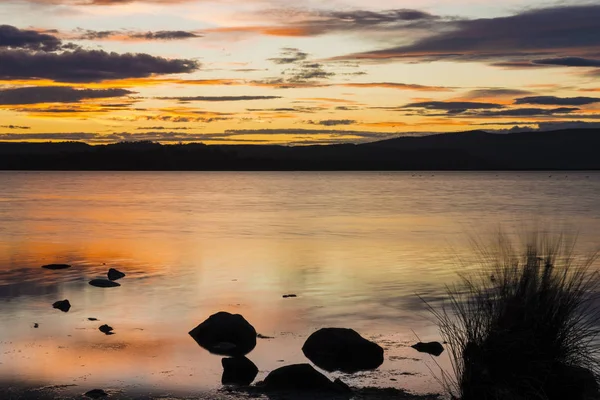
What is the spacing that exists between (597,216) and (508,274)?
60.4 m

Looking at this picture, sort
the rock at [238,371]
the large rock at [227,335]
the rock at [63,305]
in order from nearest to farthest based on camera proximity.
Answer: the rock at [238,371] < the large rock at [227,335] < the rock at [63,305]

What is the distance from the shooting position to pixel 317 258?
38.6 meters

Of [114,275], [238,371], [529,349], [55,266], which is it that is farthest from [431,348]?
[55,266]

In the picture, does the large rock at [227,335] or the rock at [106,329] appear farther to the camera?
the rock at [106,329]

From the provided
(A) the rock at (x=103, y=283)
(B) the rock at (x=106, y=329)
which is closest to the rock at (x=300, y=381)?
(B) the rock at (x=106, y=329)

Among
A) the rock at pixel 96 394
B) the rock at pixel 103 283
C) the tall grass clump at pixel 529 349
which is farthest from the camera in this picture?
the rock at pixel 103 283

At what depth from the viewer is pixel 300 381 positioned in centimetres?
1455

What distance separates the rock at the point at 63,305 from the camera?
23.4 m

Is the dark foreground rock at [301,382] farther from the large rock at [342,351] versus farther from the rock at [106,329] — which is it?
the rock at [106,329]

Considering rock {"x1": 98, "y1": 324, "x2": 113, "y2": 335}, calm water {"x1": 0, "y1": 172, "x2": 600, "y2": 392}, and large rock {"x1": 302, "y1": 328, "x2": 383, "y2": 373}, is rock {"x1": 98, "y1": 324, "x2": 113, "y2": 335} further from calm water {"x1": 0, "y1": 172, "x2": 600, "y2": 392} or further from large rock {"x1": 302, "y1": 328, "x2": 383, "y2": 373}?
large rock {"x1": 302, "y1": 328, "x2": 383, "y2": 373}

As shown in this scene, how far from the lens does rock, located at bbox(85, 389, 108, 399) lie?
46.6 feet

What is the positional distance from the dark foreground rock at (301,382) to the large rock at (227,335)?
339 centimetres

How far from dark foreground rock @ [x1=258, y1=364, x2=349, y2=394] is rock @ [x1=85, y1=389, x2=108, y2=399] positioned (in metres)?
2.98

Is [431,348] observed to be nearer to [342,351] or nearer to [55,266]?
[342,351]
